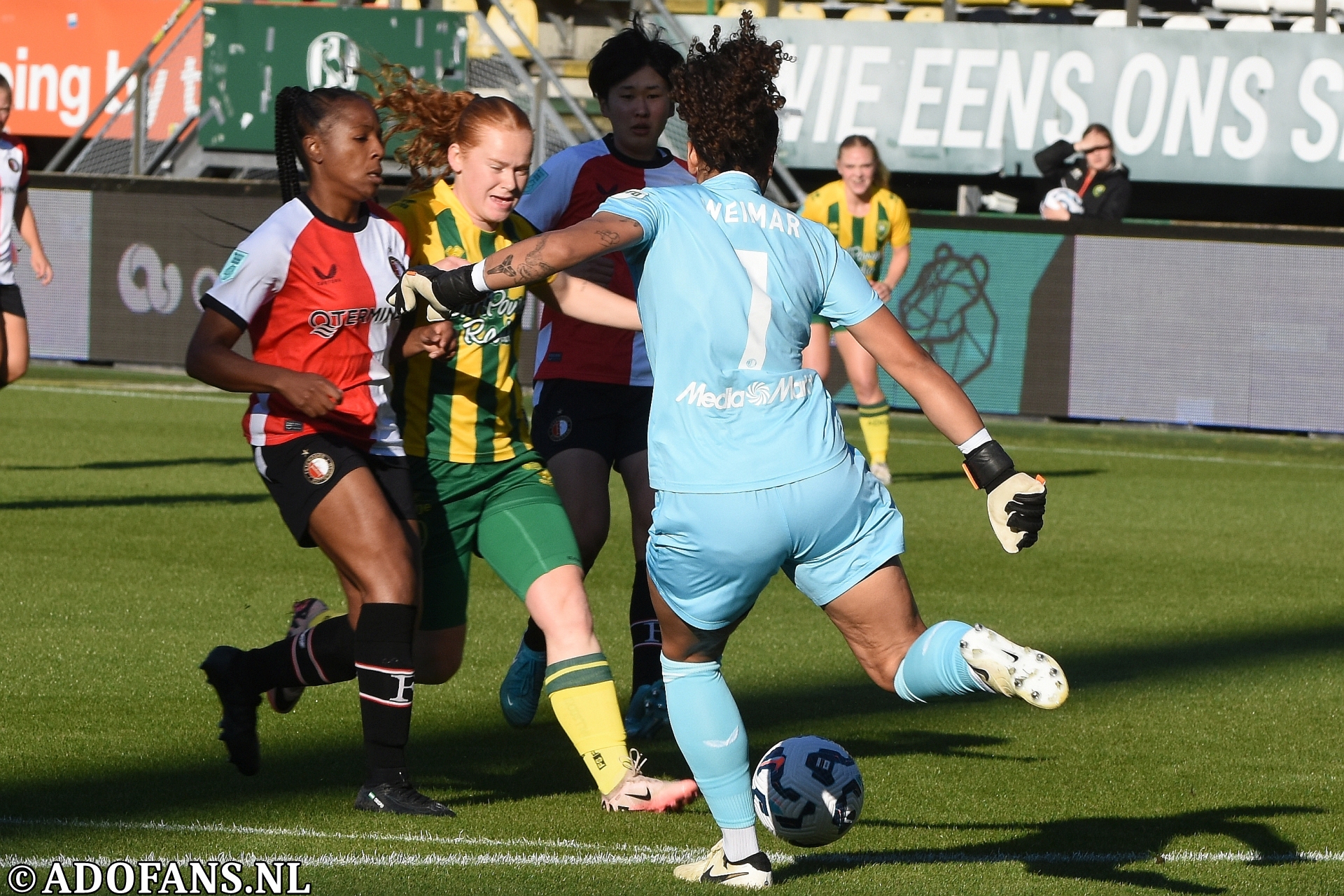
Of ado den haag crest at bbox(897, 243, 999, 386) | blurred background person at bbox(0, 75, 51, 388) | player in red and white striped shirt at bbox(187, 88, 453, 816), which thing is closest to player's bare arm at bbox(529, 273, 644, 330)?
player in red and white striped shirt at bbox(187, 88, 453, 816)

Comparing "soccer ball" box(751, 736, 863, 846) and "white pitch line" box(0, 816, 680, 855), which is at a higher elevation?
"soccer ball" box(751, 736, 863, 846)

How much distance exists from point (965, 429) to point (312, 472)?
1821 mm

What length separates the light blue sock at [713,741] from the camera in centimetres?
423

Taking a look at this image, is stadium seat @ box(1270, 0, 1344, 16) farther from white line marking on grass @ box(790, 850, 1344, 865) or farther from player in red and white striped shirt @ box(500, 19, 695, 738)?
white line marking on grass @ box(790, 850, 1344, 865)

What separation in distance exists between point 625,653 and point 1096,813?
2.73 metres

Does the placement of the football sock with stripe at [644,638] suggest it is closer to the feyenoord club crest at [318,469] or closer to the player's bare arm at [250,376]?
the feyenoord club crest at [318,469]

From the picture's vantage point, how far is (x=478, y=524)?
534cm

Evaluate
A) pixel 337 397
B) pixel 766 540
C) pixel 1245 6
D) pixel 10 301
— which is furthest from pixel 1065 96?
pixel 766 540

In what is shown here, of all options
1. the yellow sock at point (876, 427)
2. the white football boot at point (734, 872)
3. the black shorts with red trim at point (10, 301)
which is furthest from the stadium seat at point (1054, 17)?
the white football boot at point (734, 872)

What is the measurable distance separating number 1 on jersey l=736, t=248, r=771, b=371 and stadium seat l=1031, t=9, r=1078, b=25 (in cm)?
1920

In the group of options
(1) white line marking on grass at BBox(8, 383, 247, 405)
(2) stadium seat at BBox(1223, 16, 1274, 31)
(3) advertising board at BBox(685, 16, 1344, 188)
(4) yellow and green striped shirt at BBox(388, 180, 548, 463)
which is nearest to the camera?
(4) yellow and green striped shirt at BBox(388, 180, 548, 463)

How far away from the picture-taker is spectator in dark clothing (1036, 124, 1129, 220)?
1850 cm

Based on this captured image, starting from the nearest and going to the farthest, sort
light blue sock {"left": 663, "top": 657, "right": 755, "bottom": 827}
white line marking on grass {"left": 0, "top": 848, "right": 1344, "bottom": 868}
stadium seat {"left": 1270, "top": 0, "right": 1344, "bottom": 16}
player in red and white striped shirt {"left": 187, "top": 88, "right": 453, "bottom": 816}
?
light blue sock {"left": 663, "top": 657, "right": 755, "bottom": 827} → white line marking on grass {"left": 0, "top": 848, "right": 1344, "bottom": 868} → player in red and white striped shirt {"left": 187, "top": 88, "right": 453, "bottom": 816} → stadium seat {"left": 1270, "top": 0, "right": 1344, "bottom": 16}

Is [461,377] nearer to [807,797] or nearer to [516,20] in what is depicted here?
[807,797]
